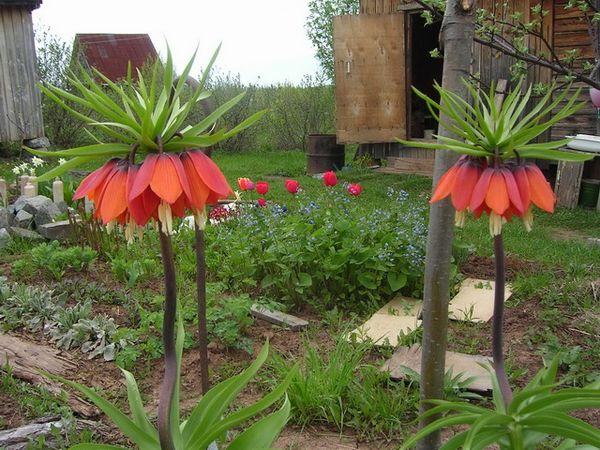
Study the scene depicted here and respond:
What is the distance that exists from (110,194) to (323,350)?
2602 mm

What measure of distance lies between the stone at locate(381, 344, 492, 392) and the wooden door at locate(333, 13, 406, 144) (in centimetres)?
767

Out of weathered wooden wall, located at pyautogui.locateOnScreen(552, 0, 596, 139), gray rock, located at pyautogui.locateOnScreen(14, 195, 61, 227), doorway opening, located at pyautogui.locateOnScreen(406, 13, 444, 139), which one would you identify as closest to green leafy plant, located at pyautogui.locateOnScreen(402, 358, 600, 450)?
gray rock, located at pyautogui.locateOnScreen(14, 195, 61, 227)

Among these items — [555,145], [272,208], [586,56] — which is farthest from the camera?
[586,56]

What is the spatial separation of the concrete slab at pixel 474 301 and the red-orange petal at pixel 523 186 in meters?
2.78

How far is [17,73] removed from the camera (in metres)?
13.4

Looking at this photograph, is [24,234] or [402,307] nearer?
[402,307]

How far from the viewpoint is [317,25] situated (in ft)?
63.0

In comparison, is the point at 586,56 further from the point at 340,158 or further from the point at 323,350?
the point at 323,350

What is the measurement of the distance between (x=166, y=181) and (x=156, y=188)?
0.03 meters

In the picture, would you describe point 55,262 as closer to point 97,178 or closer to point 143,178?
point 97,178

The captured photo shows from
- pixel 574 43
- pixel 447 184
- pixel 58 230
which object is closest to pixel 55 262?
pixel 58 230

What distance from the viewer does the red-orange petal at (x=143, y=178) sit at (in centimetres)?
143

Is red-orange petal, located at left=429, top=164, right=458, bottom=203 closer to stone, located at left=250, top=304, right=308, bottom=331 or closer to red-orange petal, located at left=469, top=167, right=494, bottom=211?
red-orange petal, located at left=469, top=167, right=494, bottom=211

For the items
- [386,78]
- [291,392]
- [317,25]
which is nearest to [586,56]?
Answer: [386,78]
